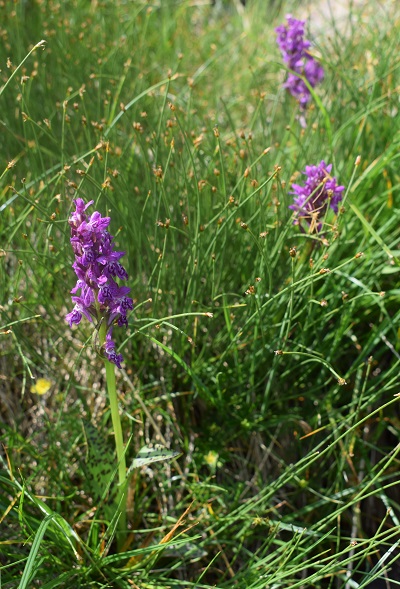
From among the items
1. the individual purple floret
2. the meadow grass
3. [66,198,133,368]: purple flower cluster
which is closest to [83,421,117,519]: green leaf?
the meadow grass

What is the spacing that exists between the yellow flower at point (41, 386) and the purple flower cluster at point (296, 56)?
139 cm

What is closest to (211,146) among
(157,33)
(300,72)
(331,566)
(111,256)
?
(300,72)

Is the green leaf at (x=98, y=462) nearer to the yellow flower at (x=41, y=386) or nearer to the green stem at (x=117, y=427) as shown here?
the green stem at (x=117, y=427)

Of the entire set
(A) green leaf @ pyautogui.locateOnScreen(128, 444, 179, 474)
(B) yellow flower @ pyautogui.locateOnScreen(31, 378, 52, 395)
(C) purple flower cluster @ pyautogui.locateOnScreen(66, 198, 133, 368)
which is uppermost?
(C) purple flower cluster @ pyautogui.locateOnScreen(66, 198, 133, 368)

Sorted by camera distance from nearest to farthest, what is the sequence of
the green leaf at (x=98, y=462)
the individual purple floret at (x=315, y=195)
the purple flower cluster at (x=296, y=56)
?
the green leaf at (x=98, y=462), the individual purple floret at (x=315, y=195), the purple flower cluster at (x=296, y=56)

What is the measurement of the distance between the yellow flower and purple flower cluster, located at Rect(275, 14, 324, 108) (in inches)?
54.7

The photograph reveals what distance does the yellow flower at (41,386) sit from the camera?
2.24m

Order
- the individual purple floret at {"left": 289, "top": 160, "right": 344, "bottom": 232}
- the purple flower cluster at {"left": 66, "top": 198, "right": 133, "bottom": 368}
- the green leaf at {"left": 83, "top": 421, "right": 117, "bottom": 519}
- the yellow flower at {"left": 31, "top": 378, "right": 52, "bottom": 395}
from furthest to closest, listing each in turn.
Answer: the yellow flower at {"left": 31, "top": 378, "right": 52, "bottom": 395}
the individual purple floret at {"left": 289, "top": 160, "right": 344, "bottom": 232}
the green leaf at {"left": 83, "top": 421, "right": 117, "bottom": 519}
the purple flower cluster at {"left": 66, "top": 198, "right": 133, "bottom": 368}

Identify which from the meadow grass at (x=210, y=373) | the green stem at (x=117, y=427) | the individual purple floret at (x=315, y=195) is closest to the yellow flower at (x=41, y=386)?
the meadow grass at (x=210, y=373)

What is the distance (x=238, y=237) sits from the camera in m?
2.26

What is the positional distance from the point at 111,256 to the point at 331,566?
34.5 inches

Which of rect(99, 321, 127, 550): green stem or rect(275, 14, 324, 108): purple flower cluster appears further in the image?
rect(275, 14, 324, 108): purple flower cluster

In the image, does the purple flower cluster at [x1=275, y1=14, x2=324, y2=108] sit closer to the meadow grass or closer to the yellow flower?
the meadow grass

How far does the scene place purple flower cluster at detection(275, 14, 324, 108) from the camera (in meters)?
2.61
